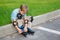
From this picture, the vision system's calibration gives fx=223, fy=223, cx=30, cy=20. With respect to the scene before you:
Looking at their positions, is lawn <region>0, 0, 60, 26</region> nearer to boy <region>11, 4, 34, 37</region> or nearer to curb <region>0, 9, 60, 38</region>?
curb <region>0, 9, 60, 38</region>

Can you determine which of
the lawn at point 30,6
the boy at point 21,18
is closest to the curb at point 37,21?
the boy at point 21,18

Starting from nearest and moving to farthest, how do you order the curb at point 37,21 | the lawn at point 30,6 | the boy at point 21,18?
the curb at point 37,21
the boy at point 21,18
the lawn at point 30,6

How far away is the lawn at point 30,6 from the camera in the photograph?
811 centimetres

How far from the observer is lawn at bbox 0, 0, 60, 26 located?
26.6 feet

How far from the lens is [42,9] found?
941 centimetres

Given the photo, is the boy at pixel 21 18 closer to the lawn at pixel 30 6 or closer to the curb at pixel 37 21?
the curb at pixel 37 21

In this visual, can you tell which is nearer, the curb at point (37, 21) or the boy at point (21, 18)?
the curb at point (37, 21)

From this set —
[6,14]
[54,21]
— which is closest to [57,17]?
[54,21]

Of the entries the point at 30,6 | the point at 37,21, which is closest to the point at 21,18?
the point at 37,21

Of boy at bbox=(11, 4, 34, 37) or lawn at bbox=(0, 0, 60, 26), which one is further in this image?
lawn at bbox=(0, 0, 60, 26)

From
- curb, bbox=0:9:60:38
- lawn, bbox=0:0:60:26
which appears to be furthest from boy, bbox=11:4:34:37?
lawn, bbox=0:0:60:26

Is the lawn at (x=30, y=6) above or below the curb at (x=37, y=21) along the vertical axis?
above

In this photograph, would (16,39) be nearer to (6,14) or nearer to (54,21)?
(6,14)

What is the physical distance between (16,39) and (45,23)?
1.97m
